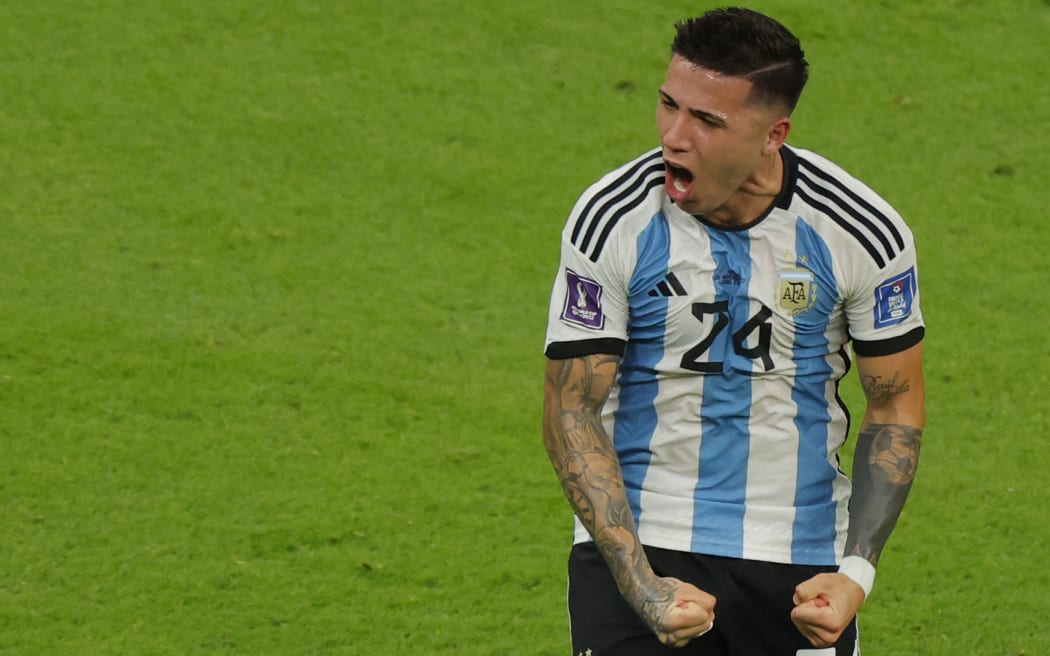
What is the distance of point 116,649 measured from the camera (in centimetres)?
432

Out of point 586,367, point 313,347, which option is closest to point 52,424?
point 313,347

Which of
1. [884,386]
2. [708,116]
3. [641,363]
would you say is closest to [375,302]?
[641,363]

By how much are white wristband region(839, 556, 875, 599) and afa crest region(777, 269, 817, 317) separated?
0.47m

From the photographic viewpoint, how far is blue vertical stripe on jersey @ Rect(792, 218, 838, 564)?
10.2 feet

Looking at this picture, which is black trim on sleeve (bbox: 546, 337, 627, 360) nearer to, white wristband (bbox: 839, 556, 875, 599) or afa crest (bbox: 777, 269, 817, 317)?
afa crest (bbox: 777, 269, 817, 317)

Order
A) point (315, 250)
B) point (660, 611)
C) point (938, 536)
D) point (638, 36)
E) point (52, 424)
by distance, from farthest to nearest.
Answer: point (638, 36) < point (315, 250) < point (52, 424) < point (938, 536) < point (660, 611)

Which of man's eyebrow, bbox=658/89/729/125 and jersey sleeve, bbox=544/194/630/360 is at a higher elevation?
man's eyebrow, bbox=658/89/729/125

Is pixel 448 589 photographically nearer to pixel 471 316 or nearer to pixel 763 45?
pixel 471 316

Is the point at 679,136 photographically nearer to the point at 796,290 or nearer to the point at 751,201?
the point at 751,201

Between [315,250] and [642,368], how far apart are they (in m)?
3.12

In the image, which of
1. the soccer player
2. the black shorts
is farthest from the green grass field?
the soccer player

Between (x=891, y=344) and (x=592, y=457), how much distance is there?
61 cm

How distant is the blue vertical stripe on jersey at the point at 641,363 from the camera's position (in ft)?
10.1

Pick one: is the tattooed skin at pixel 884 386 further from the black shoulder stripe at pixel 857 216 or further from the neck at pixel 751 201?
the neck at pixel 751 201
